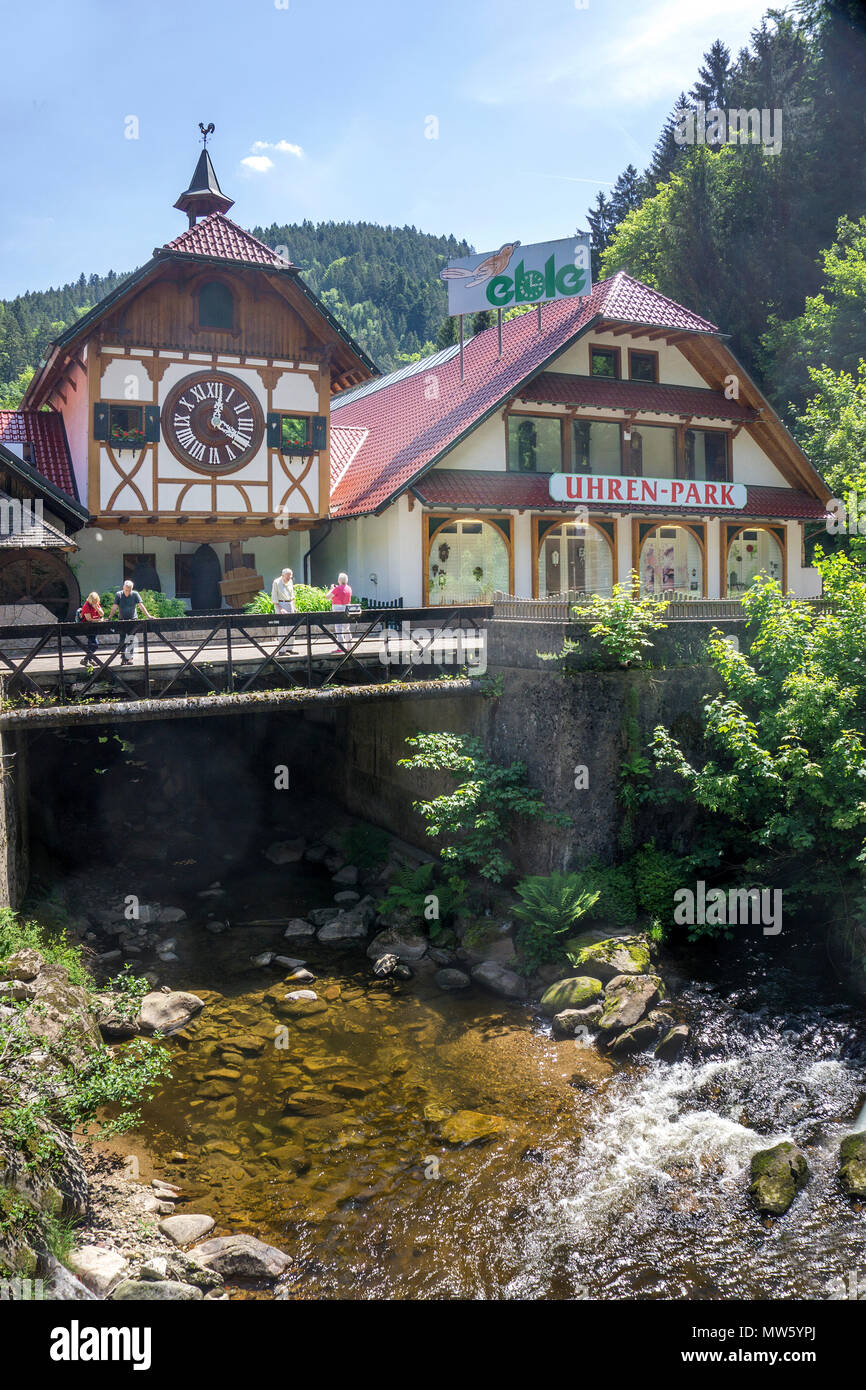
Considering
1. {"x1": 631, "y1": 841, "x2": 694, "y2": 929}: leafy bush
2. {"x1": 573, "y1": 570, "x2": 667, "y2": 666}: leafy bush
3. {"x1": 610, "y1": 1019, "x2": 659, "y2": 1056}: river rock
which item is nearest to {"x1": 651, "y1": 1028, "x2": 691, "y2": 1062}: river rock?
{"x1": 610, "y1": 1019, "x2": 659, "y2": 1056}: river rock

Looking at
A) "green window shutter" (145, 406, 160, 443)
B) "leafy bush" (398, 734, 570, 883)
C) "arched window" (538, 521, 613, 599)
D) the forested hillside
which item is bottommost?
"leafy bush" (398, 734, 570, 883)

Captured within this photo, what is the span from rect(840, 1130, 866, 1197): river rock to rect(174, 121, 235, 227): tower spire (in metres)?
26.8

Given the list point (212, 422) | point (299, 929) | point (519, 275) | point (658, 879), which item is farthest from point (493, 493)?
point (299, 929)

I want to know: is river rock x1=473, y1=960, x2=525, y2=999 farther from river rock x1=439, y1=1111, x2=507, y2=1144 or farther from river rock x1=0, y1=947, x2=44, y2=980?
river rock x1=0, y1=947, x2=44, y2=980

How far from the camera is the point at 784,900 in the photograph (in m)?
16.3

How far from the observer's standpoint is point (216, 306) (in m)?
23.6

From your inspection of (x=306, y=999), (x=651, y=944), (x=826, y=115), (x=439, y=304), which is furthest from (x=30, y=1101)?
(x=439, y=304)

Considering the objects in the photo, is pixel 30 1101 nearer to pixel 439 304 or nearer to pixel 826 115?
pixel 826 115

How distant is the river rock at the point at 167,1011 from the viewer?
44.1 feet

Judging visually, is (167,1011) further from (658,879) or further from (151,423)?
(151,423)

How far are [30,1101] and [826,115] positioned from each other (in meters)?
44.7

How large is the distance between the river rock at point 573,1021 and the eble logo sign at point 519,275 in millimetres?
19289

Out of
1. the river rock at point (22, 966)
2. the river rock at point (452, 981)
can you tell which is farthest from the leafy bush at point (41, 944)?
the river rock at point (452, 981)

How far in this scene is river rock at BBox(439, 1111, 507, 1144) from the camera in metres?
10.9
